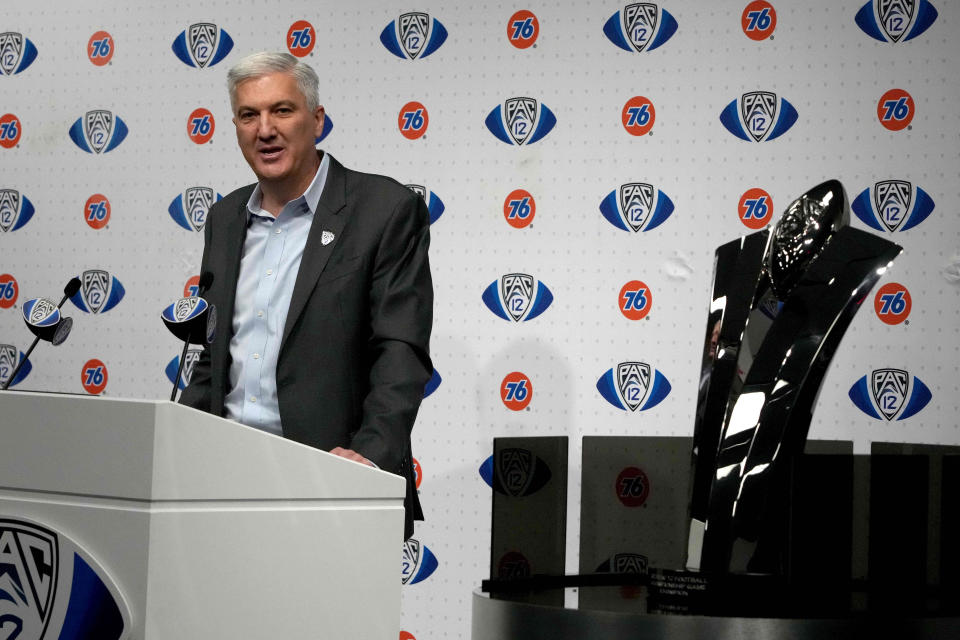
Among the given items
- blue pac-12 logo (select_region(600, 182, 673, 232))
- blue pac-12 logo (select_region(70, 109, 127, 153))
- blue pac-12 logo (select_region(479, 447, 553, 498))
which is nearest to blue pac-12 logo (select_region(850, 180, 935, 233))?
blue pac-12 logo (select_region(600, 182, 673, 232))

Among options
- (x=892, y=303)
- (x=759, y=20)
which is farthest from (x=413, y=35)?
(x=892, y=303)

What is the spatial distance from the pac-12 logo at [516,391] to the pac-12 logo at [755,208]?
2.56ft

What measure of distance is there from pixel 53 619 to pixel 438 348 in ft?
7.06

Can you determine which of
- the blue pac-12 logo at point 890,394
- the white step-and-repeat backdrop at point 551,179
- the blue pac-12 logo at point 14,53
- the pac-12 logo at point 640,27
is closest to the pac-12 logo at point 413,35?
the white step-and-repeat backdrop at point 551,179

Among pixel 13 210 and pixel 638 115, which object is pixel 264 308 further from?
pixel 13 210

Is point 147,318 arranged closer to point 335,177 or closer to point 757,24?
point 335,177

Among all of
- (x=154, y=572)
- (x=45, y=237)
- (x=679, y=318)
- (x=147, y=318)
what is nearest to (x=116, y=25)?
(x=45, y=237)

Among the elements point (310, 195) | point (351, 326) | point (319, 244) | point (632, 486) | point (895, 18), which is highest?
point (895, 18)

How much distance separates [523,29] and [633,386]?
1126mm

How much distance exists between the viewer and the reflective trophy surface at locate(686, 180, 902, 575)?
1.84 m

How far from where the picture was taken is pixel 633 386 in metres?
3.02

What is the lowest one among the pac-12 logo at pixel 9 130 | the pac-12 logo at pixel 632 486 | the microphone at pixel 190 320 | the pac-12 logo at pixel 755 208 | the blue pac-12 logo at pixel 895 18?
the pac-12 logo at pixel 632 486

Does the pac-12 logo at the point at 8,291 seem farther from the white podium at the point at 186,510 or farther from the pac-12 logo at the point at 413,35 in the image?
the white podium at the point at 186,510

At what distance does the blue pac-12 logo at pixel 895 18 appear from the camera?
2.82 meters
